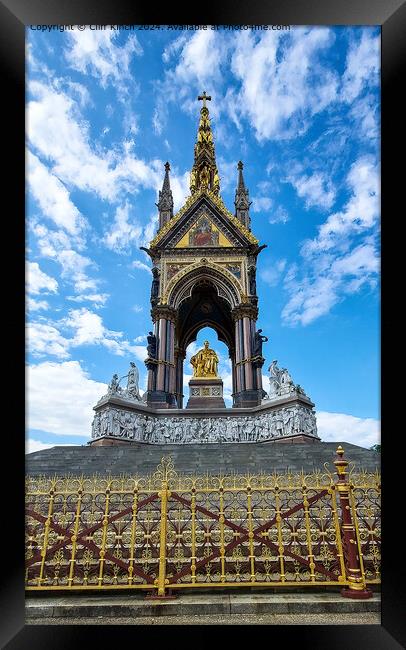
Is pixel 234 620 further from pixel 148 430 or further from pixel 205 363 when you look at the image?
pixel 205 363

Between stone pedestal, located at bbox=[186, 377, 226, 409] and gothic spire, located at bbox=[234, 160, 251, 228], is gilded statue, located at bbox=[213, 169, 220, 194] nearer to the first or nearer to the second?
gothic spire, located at bbox=[234, 160, 251, 228]

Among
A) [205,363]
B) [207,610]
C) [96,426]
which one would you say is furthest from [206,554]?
[205,363]

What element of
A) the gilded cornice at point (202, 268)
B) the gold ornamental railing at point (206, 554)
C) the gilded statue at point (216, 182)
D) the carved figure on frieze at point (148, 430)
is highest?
the gilded statue at point (216, 182)

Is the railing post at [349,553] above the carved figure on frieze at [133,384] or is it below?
below

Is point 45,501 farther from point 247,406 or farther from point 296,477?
point 247,406

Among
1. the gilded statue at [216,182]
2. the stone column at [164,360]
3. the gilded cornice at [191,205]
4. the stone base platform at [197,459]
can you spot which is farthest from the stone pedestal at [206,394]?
the gilded statue at [216,182]

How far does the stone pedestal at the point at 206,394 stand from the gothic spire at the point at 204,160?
11.4 metres

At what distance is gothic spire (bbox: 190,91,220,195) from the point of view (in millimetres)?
23766

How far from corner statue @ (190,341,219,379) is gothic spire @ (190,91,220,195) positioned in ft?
32.1

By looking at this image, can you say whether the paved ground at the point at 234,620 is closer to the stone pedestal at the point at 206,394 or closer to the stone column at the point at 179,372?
the stone pedestal at the point at 206,394

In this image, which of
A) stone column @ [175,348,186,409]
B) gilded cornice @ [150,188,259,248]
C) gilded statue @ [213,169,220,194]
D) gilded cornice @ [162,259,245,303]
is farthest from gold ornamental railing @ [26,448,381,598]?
gilded statue @ [213,169,220,194]

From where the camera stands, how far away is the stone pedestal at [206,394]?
18031mm
